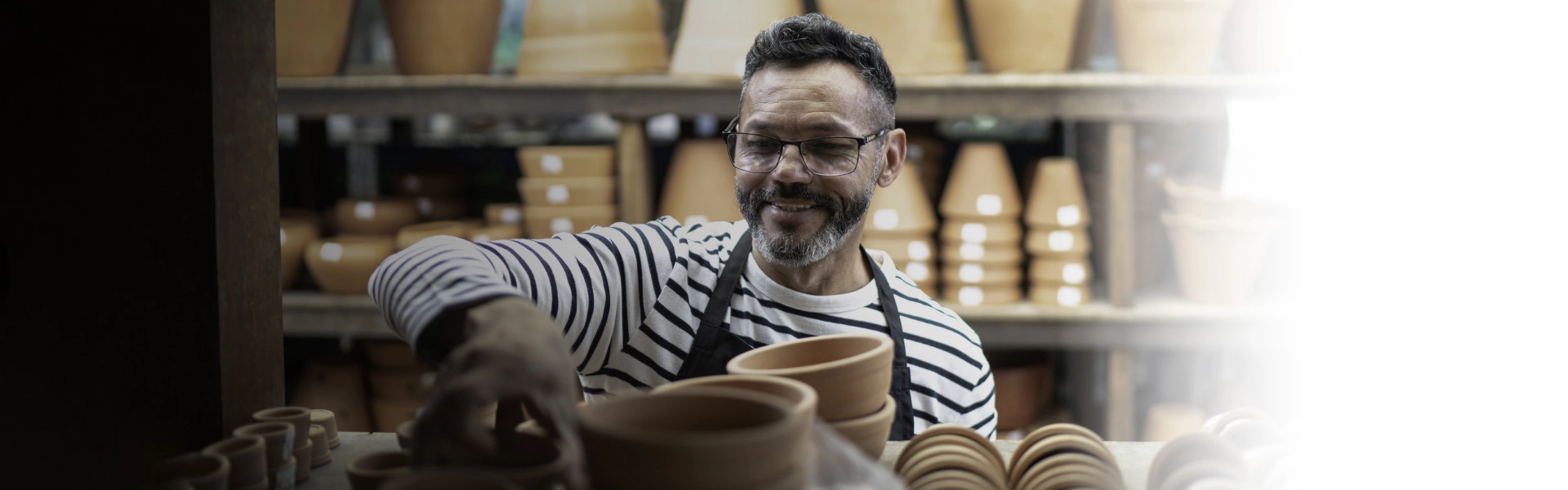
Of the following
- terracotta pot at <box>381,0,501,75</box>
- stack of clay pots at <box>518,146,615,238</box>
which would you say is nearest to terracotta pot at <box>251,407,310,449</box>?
stack of clay pots at <box>518,146,615,238</box>

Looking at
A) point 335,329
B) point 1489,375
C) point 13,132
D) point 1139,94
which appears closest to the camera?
point 13,132

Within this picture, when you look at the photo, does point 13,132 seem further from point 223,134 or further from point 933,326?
point 933,326

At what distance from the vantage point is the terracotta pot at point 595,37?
218 cm

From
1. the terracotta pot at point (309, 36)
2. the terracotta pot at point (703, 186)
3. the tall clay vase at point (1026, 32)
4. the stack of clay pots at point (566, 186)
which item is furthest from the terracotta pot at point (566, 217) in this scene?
the tall clay vase at point (1026, 32)

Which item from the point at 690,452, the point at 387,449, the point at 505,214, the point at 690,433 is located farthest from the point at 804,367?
the point at 505,214

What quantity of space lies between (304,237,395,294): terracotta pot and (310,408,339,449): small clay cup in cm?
132

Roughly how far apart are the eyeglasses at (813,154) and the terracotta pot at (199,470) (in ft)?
2.81

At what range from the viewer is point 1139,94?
7.01ft

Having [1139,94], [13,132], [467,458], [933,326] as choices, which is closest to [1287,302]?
[1139,94]

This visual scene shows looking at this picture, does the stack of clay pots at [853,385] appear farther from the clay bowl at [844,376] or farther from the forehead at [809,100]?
the forehead at [809,100]

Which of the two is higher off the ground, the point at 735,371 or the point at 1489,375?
the point at 735,371

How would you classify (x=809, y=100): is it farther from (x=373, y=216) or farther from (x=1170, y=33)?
(x=373, y=216)

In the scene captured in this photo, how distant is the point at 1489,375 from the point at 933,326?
1.25 m

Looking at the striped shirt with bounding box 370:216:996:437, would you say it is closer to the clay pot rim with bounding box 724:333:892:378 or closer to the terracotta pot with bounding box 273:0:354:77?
the clay pot rim with bounding box 724:333:892:378
